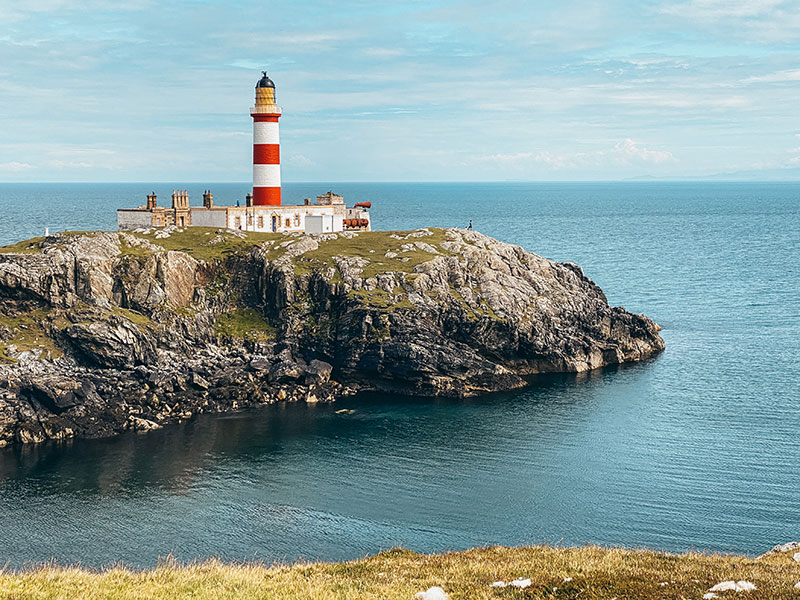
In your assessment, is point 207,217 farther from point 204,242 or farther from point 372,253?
point 372,253

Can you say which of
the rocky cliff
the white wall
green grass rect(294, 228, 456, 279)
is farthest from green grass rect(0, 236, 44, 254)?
green grass rect(294, 228, 456, 279)

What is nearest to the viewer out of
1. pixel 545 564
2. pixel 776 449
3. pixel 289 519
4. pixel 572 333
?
pixel 545 564

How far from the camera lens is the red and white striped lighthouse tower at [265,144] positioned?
4744 inches

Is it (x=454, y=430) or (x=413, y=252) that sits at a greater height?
(x=413, y=252)

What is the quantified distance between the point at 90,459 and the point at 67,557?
19.5 metres

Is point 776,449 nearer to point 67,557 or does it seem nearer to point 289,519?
point 289,519

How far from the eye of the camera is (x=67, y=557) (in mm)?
55688

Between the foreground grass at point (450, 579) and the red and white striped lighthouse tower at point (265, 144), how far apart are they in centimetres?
9417

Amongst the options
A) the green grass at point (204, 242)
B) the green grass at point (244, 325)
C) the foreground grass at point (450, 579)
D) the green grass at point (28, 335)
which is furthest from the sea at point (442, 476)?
the green grass at point (204, 242)

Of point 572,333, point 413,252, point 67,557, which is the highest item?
point 413,252

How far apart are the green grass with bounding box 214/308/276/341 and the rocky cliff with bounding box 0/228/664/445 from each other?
0.22 metres

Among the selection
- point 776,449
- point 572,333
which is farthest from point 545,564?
point 572,333

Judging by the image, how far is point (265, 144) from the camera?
122 metres

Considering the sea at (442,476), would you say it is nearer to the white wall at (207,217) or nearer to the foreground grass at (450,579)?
the foreground grass at (450,579)
